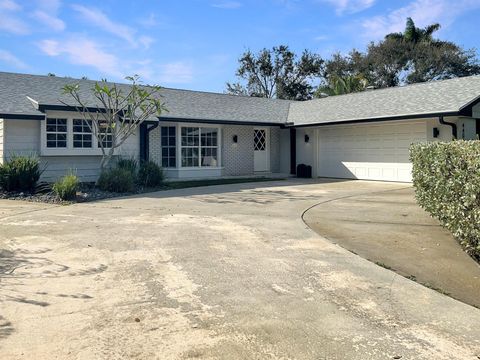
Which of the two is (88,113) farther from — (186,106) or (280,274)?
(280,274)

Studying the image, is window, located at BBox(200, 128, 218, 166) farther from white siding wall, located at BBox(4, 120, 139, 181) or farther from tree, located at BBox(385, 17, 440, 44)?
tree, located at BBox(385, 17, 440, 44)

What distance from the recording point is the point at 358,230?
856cm

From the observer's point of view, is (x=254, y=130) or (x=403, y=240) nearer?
(x=403, y=240)

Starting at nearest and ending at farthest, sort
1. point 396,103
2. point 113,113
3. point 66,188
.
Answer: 1. point 66,188
2. point 113,113
3. point 396,103

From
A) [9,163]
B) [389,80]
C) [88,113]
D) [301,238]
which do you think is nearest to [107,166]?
[88,113]

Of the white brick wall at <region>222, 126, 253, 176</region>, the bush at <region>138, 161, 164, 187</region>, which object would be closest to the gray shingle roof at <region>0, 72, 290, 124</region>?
the white brick wall at <region>222, 126, 253, 176</region>

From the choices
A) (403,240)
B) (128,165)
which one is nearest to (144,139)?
(128,165)

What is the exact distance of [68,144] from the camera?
16.2 meters

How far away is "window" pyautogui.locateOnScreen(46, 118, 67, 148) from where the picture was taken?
15.9 meters

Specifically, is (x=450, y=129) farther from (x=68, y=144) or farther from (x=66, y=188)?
(x=68, y=144)

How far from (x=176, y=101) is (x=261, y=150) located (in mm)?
5034

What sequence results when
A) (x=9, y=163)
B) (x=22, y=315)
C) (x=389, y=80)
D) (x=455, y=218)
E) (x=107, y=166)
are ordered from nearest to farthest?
1. (x=22, y=315)
2. (x=455, y=218)
3. (x=9, y=163)
4. (x=107, y=166)
5. (x=389, y=80)

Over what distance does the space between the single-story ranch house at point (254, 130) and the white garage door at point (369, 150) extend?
4cm

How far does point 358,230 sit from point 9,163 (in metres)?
10.3
